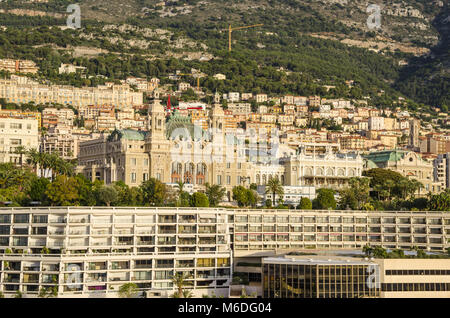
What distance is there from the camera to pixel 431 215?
106312mm

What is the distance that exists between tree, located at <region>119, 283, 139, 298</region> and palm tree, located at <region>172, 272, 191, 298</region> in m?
4.40

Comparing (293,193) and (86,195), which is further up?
(86,195)

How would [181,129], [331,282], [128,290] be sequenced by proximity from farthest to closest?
1. [181,129]
2. [128,290]
3. [331,282]

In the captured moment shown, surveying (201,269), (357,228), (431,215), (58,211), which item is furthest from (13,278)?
(431,215)

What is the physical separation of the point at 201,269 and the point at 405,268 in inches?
991

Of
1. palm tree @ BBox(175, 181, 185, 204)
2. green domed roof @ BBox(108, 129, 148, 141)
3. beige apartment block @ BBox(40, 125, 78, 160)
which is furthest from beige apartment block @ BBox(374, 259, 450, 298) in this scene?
beige apartment block @ BBox(40, 125, 78, 160)

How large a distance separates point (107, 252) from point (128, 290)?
7.13 metres

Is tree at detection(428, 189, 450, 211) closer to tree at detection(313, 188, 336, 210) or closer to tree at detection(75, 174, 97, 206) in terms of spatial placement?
tree at detection(313, 188, 336, 210)

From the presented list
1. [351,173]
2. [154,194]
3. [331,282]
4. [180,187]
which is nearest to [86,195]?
[154,194]

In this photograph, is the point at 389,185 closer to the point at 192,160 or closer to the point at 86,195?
the point at 192,160

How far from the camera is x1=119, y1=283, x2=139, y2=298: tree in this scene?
79812 mm

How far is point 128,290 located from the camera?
80.0 metres

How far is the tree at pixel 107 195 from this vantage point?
371 feet

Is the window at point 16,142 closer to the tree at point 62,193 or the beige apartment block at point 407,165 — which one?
the tree at point 62,193
